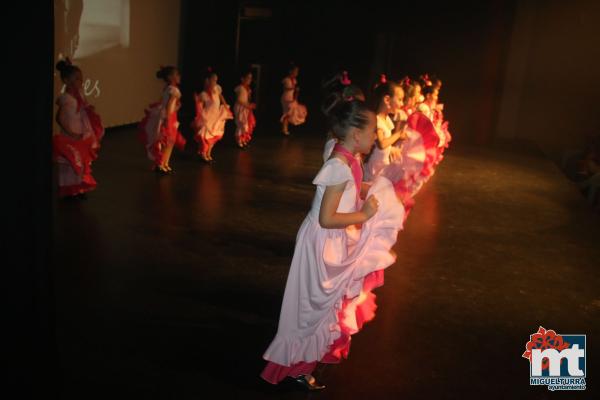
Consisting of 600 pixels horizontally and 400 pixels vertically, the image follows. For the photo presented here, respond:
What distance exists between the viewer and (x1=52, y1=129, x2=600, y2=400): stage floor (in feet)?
9.59

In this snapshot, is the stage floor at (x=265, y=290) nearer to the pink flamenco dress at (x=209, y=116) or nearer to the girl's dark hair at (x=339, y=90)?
the pink flamenco dress at (x=209, y=116)

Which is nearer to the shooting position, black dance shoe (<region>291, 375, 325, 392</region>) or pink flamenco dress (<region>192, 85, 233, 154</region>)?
black dance shoe (<region>291, 375, 325, 392</region>)

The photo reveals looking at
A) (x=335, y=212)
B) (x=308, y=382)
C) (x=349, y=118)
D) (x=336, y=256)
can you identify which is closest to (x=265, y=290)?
(x=308, y=382)

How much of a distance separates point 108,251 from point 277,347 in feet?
7.71

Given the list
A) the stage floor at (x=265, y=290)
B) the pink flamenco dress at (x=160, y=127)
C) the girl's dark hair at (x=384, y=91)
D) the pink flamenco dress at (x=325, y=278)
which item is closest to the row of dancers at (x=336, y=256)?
the pink flamenco dress at (x=325, y=278)

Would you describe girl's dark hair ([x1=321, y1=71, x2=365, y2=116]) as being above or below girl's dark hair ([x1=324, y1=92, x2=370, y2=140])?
above

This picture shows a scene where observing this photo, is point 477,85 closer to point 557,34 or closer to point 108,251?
point 557,34

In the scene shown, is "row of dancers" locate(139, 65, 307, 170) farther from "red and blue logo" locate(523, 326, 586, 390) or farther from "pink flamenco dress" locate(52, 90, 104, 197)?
"red and blue logo" locate(523, 326, 586, 390)

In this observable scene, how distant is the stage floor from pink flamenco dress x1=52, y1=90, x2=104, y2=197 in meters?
0.27

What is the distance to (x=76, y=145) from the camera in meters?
5.83

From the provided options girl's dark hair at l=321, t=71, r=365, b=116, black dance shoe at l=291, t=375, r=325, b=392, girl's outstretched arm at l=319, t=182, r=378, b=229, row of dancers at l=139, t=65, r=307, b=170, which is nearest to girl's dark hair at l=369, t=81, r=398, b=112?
girl's dark hair at l=321, t=71, r=365, b=116

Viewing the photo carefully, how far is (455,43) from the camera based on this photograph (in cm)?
1472

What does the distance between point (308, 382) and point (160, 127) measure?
17.1 feet

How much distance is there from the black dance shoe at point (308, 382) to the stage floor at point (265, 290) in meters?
0.05
